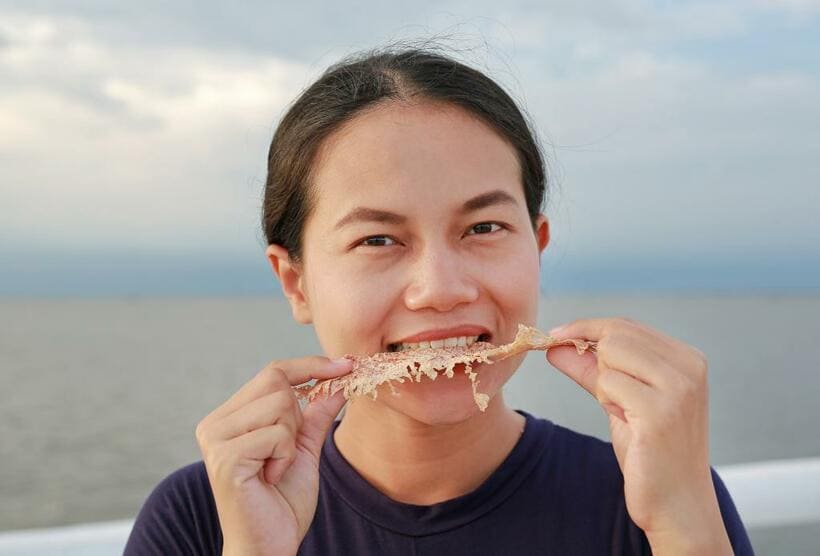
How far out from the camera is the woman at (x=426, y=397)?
2.01 m

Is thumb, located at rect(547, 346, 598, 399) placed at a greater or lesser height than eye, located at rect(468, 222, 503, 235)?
lesser

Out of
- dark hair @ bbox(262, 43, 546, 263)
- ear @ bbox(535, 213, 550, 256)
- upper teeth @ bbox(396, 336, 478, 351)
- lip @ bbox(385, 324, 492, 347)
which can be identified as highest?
dark hair @ bbox(262, 43, 546, 263)

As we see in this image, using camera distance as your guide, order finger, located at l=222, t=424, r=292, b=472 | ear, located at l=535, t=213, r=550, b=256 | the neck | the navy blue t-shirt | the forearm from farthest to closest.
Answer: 1. ear, located at l=535, t=213, r=550, b=256
2. the neck
3. the navy blue t-shirt
4. finger, located at l=222, t=424, r=292, b=472
5. the forearm

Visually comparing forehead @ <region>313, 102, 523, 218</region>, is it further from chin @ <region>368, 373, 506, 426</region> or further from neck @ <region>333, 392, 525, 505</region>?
neck @ <region>333, 392, 525, 505</region>

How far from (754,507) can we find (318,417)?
2486 millimetres

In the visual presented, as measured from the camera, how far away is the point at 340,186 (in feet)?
7.91

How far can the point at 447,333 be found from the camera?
231cm

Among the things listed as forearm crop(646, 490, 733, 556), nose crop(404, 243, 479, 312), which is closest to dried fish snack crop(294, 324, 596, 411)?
nose crop(404, 243, 479, 312)

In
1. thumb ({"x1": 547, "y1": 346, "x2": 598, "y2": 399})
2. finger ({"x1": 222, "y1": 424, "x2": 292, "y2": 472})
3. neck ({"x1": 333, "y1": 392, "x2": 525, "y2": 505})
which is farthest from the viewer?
neck ({"x1": 333, "y1": 392, "x2": 525, "y2": 505})

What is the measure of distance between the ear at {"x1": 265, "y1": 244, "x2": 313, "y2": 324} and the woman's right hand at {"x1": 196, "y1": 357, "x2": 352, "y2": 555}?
48 cm

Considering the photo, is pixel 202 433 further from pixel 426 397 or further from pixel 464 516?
pixel 464 516

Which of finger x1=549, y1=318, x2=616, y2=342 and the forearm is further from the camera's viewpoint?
finger x1=549, y1=318, x2=616, y2=342

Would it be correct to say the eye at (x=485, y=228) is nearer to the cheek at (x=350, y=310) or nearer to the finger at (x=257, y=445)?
the cheek at (x=350, y=310)

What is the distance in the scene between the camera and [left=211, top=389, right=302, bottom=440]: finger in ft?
7.01
